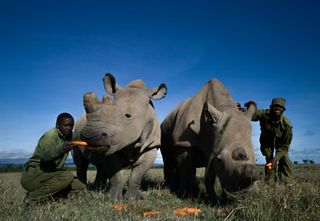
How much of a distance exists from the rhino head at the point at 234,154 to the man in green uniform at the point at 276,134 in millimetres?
2670

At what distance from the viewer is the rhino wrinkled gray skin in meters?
5.61

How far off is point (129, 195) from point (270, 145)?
4.55m

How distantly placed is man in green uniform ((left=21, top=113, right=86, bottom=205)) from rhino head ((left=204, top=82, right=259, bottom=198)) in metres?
2.47

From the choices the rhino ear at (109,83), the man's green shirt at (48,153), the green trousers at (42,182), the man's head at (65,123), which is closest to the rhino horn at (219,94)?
the rhino ear at (109,83)

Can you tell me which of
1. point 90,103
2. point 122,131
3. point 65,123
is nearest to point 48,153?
point 65,123

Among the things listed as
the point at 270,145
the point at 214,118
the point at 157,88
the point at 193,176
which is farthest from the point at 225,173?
the point at 270,145

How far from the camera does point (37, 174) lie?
20.1 ft

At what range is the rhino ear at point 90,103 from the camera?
6.16 meters

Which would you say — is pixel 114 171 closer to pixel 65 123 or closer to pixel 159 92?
pixel 65 123

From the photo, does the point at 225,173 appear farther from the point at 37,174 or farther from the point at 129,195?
the point at 37,174

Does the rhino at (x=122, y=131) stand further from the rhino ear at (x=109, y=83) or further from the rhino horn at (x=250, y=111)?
the rhino horn at (x=250, y=111)

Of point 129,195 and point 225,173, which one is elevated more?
point 225,173

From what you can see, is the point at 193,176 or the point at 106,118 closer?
the point at 106,118

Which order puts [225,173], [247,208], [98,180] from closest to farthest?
[247,208] → [225,173] → [98,180]
